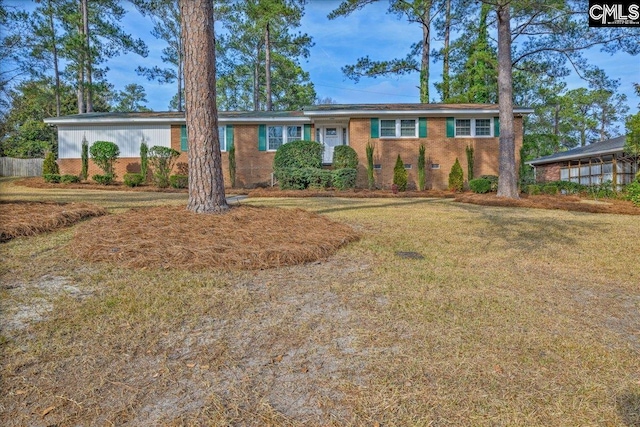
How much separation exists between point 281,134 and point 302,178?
421 cm

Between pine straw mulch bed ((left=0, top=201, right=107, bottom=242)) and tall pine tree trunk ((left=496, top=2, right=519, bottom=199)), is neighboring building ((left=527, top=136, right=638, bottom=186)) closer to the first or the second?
tall pine tree trunk ((left=496, top=2, right=519, bottom=199))

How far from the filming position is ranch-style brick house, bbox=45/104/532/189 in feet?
52.1

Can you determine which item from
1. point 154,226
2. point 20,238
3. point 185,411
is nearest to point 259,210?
point 154,226

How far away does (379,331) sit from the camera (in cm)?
230

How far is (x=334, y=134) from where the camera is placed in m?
16.9

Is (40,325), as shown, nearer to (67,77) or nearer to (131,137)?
(131,137)

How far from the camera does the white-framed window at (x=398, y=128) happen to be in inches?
632

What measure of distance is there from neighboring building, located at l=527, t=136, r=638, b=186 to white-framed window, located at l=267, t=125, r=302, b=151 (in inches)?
566

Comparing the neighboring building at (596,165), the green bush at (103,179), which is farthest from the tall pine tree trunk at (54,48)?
the neighboring building at (596,165)

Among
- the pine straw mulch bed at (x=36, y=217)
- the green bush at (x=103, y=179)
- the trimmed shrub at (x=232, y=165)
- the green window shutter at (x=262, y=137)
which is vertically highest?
the green window shutter at (x=262, y=137)

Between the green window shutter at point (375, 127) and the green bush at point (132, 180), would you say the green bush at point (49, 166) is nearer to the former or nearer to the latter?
the green bush at point (132, 180)

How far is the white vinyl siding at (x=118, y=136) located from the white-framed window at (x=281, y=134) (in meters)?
4.80

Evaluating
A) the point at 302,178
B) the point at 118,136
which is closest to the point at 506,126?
the point at 302,178

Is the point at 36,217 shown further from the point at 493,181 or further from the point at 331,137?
the point at 493,181
